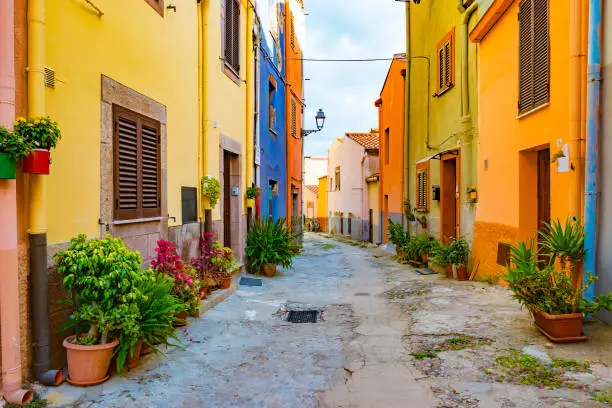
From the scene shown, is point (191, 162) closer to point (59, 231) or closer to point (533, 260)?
point (59, 231)

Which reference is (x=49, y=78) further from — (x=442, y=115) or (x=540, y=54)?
(x=442, y=115)

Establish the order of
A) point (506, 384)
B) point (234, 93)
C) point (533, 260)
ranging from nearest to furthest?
point (506, 384), point (533, 260), point (234, 93)

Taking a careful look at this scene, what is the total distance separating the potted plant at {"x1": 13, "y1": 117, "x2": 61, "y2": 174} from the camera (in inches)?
131

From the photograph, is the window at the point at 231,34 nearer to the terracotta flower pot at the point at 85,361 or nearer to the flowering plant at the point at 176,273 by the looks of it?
the flowering plant at the point at 176,273

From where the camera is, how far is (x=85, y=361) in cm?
366

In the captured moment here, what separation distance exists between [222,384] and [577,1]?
527 cm

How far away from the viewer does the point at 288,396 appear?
3719 mm

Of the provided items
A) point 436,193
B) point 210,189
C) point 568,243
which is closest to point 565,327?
point 568,243

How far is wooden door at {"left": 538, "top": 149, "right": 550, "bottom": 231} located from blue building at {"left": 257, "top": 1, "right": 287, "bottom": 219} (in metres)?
6.20

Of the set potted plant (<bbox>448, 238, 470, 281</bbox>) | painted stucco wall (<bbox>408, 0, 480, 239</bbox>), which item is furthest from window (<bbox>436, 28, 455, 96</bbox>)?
potted plant (<bbox>448, 238, 470, 281</bbox>)

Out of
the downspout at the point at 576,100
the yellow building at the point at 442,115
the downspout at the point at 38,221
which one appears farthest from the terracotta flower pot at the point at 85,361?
the yellow building at the point at 442,115

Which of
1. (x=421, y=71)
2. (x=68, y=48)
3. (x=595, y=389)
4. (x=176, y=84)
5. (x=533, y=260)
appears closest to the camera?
(x=595, y=389)

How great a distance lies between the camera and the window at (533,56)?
20.1 ft

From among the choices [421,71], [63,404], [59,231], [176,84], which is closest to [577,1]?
[176,84]
